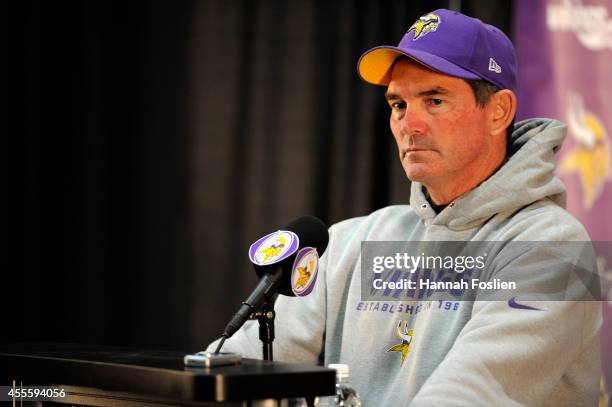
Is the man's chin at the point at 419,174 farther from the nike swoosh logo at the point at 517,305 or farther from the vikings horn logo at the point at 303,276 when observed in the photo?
the vikings horn logo at the point at 303,276

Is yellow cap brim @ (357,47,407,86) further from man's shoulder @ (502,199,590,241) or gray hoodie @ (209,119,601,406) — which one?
man's shoulder @ (502,199,590,241)

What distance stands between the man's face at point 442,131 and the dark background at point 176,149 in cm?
170

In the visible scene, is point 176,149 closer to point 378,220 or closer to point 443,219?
point 378,220

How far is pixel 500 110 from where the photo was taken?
9.01 feet

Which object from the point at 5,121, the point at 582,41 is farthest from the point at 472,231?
the point at 5,121

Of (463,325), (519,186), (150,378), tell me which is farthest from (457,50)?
(150,378)

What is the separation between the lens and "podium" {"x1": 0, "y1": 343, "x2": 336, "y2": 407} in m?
1.58

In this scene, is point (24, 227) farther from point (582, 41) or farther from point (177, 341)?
point (582, 41)

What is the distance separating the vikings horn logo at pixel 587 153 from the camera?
351 centimetres

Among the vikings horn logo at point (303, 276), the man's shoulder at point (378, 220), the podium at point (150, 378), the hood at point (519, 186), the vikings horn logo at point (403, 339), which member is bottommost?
the vikings horn logo at point (403, 339)

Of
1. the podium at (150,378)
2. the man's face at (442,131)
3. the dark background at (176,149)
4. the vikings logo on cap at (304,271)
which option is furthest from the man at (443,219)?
the dark background at (176,149)

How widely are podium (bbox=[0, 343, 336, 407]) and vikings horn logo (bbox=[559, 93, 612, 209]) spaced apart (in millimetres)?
2083

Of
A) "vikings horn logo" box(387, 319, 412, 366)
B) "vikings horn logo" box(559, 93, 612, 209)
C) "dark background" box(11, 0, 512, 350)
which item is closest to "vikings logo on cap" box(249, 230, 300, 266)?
"vikings horn logo" box(387, 319, 412, 366)

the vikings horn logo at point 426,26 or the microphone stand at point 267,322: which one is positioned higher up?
the vikings horn logo at point 426,26
